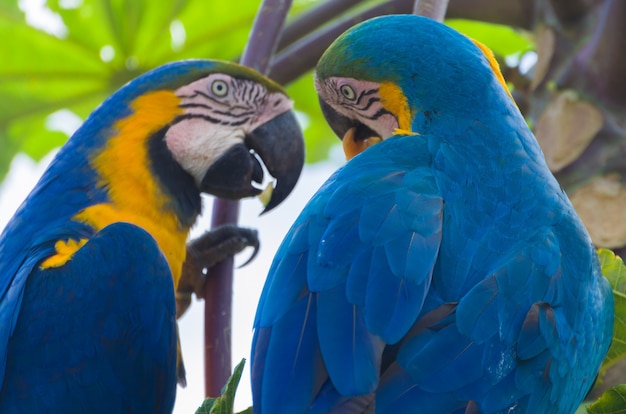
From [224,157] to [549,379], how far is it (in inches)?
45.3

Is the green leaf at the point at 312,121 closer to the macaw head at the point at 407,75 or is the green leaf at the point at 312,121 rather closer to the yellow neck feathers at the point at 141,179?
the yellow neck feathers at the point at 141,179

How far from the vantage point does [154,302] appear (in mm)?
1697

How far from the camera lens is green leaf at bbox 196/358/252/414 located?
118 centimetres

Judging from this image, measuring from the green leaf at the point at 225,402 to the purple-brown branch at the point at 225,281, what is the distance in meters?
0.46

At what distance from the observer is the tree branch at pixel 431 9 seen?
66.2 inches

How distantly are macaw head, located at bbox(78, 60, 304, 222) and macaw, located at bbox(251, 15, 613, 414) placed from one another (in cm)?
76

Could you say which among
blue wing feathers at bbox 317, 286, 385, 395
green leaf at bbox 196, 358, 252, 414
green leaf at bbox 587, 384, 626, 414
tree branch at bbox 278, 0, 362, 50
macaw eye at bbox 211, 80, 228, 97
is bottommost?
green leaf at bbox 587, 384, 626, 414

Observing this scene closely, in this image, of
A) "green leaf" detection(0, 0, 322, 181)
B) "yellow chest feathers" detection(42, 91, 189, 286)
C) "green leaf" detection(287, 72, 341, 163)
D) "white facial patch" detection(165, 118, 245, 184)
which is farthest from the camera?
"green leaf" detection(287, 72, 341, 163)

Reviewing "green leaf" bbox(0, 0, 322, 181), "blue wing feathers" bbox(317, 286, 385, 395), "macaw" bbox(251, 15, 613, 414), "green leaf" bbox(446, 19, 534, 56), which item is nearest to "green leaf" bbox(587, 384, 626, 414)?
"macaw" bbox(251, 15, 613, 414)

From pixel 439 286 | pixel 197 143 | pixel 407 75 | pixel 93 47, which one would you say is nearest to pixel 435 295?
pixel 439 286

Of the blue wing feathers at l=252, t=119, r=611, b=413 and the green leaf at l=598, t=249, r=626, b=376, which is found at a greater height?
Answer: the blue wing feathers at l=252, t=119, r=611, b=413

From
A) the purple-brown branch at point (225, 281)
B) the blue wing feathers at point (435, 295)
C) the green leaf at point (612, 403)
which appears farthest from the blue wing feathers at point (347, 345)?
the purple-brown branch at point (225, 281)

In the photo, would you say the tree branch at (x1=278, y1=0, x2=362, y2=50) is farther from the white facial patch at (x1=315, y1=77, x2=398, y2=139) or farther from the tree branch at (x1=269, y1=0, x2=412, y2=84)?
the white facial patch at (x1=315, y1=77, x2=398, y2=139)

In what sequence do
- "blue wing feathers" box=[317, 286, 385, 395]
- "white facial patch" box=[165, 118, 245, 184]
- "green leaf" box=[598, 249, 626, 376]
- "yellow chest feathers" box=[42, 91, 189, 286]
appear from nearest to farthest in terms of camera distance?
"blue wing feathers" box=[317, 286, 385, 395] < "green leaf" box=[598, 249, 626, 376] < "yellow chest feathers" box=[42, 91, 189, 286] < "white facial patch" box=[165, 118, 245, 184]
